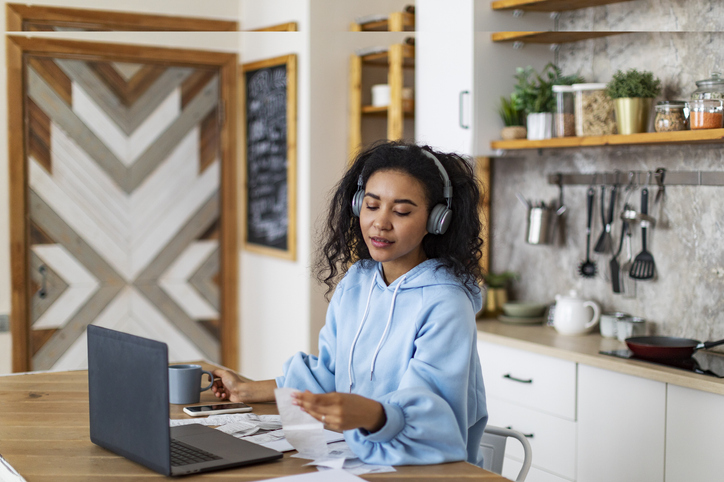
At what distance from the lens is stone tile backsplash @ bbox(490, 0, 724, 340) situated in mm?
2580

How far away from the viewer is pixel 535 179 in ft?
10.6

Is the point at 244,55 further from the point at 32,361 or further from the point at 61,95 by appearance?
the point at 32,361

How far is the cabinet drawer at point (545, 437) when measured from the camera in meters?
2.58

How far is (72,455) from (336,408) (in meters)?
0.49

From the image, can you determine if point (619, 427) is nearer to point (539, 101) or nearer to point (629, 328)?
point (629, 328)

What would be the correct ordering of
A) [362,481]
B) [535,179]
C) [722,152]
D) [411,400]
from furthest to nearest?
[535,179] < [722,152] < [411,400] < [362,481]

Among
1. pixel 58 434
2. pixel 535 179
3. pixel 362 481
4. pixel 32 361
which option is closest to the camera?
pixel 362 481

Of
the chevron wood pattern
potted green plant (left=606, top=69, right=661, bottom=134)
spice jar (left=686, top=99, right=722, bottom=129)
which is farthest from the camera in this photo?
the chevron wood pattern

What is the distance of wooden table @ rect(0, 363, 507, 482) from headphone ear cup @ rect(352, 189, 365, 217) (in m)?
0.46

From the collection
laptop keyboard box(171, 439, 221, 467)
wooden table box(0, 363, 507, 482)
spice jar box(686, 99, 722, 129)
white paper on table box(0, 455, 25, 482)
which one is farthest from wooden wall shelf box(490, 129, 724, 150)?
white paper on table box(0, 455, 25, 482)

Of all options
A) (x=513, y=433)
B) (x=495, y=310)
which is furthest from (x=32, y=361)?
(x=513, y=433)

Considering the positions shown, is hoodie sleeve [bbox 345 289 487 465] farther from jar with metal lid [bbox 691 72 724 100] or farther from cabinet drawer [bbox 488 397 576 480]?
jar with metal lid [bbox 691 72 724 100]

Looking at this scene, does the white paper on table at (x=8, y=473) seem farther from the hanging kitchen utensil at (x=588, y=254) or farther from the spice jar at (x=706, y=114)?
the hanging kitchen utensil at (x=588, y=254)

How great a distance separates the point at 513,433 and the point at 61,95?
309 cm
